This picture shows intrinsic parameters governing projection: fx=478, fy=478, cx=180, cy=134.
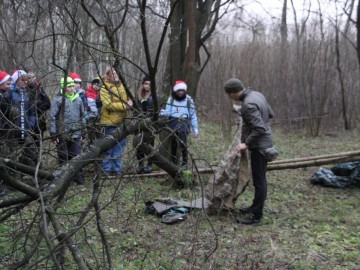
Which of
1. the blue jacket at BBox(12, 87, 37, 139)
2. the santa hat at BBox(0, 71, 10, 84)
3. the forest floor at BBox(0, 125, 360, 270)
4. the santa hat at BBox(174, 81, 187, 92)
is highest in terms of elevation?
the santa hat at BBox(0, 71, 10, 84)

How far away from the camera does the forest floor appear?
4.18 m

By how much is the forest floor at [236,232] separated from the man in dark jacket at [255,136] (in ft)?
0.84

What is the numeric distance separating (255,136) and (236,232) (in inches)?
41.8

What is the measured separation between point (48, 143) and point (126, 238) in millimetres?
1625

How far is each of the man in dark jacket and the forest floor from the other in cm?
26

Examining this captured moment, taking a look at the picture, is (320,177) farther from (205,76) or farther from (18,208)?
(205,76)

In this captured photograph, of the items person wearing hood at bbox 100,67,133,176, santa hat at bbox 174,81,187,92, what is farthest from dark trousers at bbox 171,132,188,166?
santa hat at bbox 174,81,187,92

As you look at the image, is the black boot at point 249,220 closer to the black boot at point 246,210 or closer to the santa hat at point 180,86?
the black boot at point 246,210

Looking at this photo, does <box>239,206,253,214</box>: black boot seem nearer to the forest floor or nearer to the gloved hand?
the forest floor

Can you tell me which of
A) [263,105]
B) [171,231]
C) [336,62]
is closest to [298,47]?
[336,62]

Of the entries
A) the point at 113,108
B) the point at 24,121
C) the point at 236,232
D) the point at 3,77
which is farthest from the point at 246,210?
the point at 3,77

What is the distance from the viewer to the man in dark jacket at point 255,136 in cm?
523

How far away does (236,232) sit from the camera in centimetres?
516

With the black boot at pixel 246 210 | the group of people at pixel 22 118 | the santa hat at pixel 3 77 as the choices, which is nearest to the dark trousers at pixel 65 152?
the group of people at pixel 22 118
